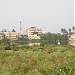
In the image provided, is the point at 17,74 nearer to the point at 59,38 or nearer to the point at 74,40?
the point at 59,38

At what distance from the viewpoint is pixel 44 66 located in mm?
12164

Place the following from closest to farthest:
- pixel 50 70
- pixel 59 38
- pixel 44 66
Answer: pixel 50 70
pixel 44 66
pixel 59 38

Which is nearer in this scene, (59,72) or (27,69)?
(59,72)

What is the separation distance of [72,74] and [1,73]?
264cm

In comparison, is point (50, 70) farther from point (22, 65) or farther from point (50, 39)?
point (50, 39)

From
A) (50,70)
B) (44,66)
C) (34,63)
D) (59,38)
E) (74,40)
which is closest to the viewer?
(50,70)

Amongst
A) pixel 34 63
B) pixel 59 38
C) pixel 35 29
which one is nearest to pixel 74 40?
pixel 59 38

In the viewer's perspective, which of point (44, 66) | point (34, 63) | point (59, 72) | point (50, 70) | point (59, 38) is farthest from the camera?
point (59, 38)

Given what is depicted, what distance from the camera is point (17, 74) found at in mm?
9984

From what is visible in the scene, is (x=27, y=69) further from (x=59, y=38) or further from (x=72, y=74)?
(x=59, y=38)

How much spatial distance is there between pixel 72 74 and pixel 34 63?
11.3 feet

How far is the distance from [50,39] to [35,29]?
47.4 m

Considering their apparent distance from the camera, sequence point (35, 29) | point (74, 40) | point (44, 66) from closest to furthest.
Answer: point (44, 66) → point (74, 40) → point (35, 29)

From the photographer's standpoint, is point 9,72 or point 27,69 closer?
point 9,72
